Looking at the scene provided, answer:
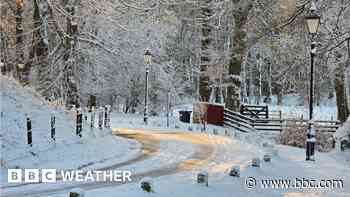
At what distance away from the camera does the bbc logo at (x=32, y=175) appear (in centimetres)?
1285

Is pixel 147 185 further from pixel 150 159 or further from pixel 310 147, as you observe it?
pixel 310 147

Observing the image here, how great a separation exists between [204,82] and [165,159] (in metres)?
18.3

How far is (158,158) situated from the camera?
56.4 feet

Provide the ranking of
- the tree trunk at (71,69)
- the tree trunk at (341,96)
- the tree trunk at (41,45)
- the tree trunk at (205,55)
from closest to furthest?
the tree trunk at (71,69) < the tree trunk at (41,45) < the tree trunk at (341,96) < the tree trunk at (205,55)

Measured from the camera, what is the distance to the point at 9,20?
31750mm

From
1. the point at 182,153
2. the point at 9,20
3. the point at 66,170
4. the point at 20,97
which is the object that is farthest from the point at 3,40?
the point at 66,170

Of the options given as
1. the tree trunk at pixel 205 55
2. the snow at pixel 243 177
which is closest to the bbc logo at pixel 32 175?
the snow at pixel 243 177

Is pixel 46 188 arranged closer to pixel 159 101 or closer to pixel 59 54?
pixel 59 54

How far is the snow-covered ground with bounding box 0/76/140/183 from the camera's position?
14.9 metres

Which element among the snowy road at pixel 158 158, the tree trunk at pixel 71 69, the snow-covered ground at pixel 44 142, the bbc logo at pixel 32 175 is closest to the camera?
the snowy road at pixel 158 158

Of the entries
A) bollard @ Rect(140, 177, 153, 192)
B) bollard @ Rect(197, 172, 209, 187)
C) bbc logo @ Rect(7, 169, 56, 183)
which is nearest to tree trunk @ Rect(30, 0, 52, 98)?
bbc logo @ Rect(7, 169, 56, 183)

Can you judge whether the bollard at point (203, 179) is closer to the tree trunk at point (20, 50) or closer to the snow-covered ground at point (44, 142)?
the snow-covered ground at point (44, 142)

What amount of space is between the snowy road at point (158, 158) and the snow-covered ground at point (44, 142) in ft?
2.32

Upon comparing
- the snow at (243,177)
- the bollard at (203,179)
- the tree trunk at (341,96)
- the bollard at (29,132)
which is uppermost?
the tree trunk at (341,96)
